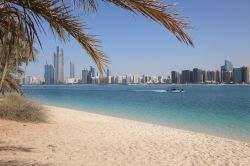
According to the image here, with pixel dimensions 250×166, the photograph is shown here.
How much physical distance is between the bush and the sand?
7.46 ft

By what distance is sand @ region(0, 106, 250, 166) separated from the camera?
8.27 m

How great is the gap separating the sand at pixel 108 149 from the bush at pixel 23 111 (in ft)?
7.46

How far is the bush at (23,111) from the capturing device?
1574 centimetres

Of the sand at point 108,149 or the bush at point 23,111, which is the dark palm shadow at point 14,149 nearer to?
the sand at point 108,149

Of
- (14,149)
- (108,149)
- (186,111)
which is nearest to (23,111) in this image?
(14,149)

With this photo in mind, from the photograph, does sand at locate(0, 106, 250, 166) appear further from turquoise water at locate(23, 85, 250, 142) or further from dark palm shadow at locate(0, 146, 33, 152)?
turquoise water at locate(23, 85, 250, 142)

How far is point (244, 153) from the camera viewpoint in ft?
33.5

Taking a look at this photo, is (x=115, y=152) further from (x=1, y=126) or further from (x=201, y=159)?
(x=1, y=126)

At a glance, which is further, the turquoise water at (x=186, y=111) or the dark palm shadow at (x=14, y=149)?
the turquoise water at (x=186, y=111)

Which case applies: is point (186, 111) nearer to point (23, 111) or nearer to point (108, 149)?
point (23, 111)

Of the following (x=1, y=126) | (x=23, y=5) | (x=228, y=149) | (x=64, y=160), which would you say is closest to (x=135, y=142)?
(x=228, y=149)

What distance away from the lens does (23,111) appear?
52.6ft

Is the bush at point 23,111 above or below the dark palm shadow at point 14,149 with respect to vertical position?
above

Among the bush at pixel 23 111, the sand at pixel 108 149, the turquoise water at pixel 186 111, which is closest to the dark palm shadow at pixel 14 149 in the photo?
the sand at pixel 108 149
